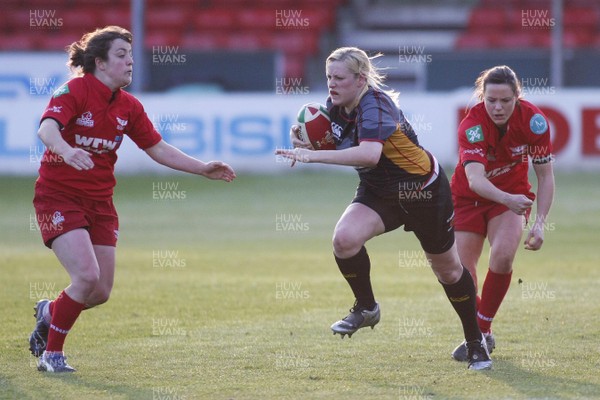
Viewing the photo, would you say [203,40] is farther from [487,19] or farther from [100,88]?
[100,88]

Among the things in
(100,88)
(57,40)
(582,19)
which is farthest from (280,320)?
(582,19)

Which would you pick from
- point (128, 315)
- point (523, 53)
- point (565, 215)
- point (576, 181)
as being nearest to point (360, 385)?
point (128, 315)

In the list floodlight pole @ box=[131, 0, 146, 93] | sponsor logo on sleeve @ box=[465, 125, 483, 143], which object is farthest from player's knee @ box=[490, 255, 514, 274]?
floodlight pole @ box=[131, 0, 146, 93]

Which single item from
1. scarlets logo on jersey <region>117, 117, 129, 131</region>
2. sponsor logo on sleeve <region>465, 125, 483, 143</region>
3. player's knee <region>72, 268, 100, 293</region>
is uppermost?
scarlets logo on jersey <region>117, 117, 129, 131</region>

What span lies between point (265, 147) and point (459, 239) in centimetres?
1362

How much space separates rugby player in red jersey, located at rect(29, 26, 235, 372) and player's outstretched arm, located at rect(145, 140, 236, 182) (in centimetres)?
10

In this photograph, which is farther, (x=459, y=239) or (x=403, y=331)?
(x=403, y=331)

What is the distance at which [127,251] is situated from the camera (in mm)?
13711

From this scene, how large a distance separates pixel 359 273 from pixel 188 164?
1.44 meters

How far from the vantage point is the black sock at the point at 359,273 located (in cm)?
683

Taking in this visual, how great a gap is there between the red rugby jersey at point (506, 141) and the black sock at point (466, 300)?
783 mm

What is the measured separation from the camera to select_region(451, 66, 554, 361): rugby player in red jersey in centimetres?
710

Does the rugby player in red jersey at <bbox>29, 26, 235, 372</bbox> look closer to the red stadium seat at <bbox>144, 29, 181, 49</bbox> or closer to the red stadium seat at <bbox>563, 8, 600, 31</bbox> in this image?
the red stadium seat at <bbox>144, 29, 181, 49</bbox>

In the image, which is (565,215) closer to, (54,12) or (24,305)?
(24,305)
